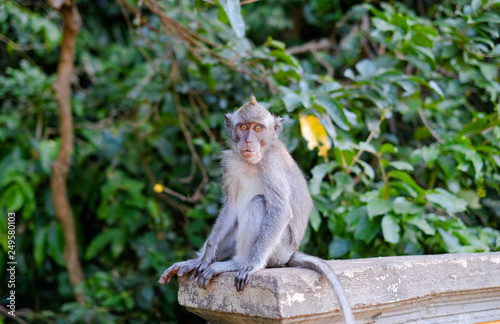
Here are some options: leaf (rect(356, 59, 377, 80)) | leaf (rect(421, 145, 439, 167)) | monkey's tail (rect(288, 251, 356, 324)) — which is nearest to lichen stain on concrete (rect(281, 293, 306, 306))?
monkey's tail (rect(288, 251, 356, 324))

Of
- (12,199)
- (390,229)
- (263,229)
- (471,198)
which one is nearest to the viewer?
(263,229)

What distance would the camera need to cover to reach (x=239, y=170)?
340 centimetres

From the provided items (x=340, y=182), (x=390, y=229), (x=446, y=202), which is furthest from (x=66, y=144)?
(x=446, y=202)

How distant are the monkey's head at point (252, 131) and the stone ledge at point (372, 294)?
0.88 meters

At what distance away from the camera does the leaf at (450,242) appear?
370cm

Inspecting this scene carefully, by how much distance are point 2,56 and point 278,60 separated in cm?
483

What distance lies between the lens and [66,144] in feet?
17.8

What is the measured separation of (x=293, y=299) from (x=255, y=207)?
962 mm

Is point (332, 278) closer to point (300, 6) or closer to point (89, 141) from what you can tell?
point (89, 141)

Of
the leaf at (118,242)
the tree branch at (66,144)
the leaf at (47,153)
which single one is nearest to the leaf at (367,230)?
the leaf at (118,242)

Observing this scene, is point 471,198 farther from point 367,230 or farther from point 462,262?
point 462,262

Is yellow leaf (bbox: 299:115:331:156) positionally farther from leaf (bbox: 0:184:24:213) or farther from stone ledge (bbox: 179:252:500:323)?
leaf (bbox: 0:184:24:213)

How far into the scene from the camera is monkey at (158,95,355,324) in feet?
9.41

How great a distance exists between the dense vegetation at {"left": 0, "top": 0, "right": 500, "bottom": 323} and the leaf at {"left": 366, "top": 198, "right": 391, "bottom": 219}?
1cm
